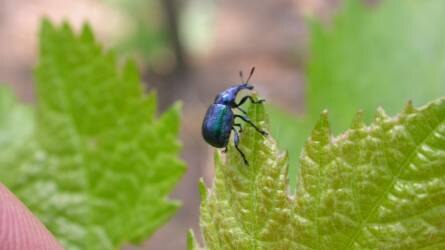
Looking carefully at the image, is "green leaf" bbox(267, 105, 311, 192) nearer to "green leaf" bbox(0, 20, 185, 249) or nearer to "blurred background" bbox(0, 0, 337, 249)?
"green leaf" bbox(0, 20, 185, 249)

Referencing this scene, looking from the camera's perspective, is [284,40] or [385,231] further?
[284,40]

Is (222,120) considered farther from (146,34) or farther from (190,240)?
(146,34)

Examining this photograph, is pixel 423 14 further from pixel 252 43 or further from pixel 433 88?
pixel 252 43

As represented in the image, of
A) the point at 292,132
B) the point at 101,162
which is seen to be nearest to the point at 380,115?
the point at 101,162

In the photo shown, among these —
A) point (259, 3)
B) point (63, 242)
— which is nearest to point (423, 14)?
point (63, 242)

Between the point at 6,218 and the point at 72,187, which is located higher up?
the point at 72,187

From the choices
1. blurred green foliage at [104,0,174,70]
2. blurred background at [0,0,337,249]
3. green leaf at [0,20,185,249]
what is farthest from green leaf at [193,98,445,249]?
blurred green foliage at [104,0,174,70]

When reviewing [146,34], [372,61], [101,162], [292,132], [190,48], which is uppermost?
[190,48]
